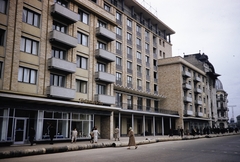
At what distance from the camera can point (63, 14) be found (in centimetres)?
2448

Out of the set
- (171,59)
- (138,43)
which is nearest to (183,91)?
(171,59)

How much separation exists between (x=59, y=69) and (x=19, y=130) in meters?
6.89

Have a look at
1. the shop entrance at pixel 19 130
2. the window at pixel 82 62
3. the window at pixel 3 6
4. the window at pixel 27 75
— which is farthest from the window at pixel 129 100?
the window at pixel 3 6

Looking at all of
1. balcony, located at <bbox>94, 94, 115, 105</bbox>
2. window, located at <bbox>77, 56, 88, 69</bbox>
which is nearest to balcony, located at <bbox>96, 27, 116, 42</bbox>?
window, located at <bbox>77, 56, 88, 69</bbox>

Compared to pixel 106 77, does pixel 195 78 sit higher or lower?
higher

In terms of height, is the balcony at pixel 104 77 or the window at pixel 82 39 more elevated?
the window at pixel 82 39

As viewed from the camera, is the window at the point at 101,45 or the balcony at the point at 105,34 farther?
the window at the point at 101,45

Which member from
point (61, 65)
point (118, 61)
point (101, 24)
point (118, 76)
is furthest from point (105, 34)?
point (118, 76)

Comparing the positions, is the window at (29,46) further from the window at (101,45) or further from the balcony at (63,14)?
the window at (101,45)

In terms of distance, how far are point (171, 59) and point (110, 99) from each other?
80.0 ft

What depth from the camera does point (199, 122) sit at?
5653 cm

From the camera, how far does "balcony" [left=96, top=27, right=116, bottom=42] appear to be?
96.7ft

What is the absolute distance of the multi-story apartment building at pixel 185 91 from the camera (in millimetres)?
48250

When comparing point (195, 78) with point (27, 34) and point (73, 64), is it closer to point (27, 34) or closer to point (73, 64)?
point (73, 64)
